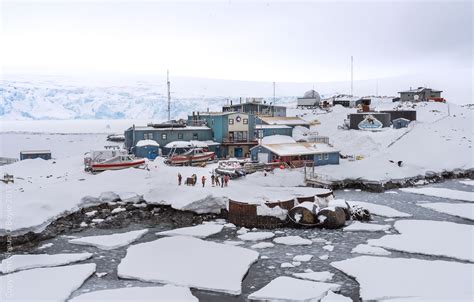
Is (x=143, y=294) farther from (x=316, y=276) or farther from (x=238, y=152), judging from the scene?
(x=238, y=152)

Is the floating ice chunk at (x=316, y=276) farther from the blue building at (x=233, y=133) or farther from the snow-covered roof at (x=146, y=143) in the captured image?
the blue building at (x=233, y=133)

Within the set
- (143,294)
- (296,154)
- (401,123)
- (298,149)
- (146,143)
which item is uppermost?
(401,123)

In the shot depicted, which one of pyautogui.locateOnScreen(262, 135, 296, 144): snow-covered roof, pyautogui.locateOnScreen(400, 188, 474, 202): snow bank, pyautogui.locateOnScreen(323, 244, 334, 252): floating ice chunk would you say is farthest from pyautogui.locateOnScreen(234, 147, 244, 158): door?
pyautogui.locateOnScreen(323, 244, 334, 252): floating ice chunk

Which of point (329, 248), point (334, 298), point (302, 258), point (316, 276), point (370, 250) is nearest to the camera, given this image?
point (334, 298)

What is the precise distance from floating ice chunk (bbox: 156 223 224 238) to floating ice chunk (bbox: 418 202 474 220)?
44.0 feet

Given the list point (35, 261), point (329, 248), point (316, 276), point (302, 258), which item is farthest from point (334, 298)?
point (35, 261)

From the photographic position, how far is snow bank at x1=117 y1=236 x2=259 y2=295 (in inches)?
572

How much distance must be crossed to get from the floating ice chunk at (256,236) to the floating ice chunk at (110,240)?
493 cm

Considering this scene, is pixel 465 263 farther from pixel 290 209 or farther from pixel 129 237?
pixel 129 237

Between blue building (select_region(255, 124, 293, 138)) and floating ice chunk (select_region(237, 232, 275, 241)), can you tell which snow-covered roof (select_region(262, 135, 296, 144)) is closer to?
blue building (select_region(255, 124, 293, 138))

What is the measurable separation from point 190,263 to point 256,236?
16.2 ft

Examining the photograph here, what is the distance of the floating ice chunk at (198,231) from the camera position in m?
20.2

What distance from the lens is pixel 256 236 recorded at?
20.2 meters

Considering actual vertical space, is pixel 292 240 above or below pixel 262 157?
below
